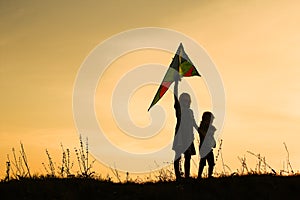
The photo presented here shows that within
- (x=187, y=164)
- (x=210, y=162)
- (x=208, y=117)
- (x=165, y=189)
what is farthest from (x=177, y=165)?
(x=165, y=189)

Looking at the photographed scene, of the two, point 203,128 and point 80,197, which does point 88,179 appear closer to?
point 80,197

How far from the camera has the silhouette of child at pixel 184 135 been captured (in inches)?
578

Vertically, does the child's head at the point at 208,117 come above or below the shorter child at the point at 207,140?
above

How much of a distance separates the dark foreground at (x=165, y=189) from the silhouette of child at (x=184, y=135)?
934 mm

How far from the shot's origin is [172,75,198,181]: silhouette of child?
14688 mm

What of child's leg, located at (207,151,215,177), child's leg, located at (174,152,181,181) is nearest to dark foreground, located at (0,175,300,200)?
child's leg, located at (174,152,181,181)

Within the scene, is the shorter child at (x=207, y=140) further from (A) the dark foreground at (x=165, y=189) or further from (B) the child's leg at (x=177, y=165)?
(A) the dark foreground at (x=165, y=189)

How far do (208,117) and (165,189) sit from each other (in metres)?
3.28

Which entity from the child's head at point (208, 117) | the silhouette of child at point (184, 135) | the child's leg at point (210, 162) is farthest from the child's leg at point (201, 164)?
the child's head at point (208, 117)

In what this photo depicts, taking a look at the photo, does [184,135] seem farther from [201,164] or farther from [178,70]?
[178,70]

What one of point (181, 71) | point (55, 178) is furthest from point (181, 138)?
point (55, 178)

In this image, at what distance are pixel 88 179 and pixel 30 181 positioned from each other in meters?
1.55

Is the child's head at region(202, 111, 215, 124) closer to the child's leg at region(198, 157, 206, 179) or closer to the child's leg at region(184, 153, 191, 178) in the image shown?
A: the child's leg at region(198, 157, 206, 179)

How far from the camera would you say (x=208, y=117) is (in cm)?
1538
